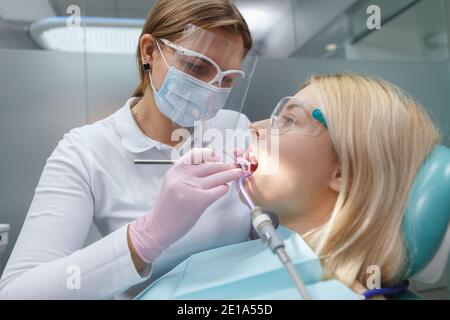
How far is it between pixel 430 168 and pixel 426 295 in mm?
291

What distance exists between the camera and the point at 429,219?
2.25 ft

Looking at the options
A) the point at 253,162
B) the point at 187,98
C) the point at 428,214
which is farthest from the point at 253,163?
the point at 428,214

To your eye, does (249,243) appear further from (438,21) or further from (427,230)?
(438,21)

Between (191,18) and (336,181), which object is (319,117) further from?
(191,18)

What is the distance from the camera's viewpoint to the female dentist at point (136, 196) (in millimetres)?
701

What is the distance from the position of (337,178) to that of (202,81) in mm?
417

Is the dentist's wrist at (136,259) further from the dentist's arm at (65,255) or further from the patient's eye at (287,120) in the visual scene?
the patient's eye at (287,120)

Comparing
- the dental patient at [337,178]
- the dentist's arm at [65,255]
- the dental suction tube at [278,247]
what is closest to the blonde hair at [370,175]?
the dental patient at [337,178]

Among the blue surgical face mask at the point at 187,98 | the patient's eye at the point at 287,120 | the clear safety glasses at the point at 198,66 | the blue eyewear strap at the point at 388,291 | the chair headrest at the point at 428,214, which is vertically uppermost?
the clear safety glasses at the point at 198,66

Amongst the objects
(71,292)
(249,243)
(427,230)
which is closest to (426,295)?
(427,230)

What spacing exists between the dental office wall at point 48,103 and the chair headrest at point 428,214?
0.14m

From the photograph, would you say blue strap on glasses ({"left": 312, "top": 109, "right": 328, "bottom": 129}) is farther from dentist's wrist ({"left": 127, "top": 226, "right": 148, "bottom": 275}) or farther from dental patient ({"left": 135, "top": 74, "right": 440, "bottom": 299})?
dentist's wrist ({"left": 127, "top": 226, "right": 148, "bottom": 275})

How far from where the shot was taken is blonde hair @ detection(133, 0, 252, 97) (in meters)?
0.84

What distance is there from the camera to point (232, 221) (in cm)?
91
